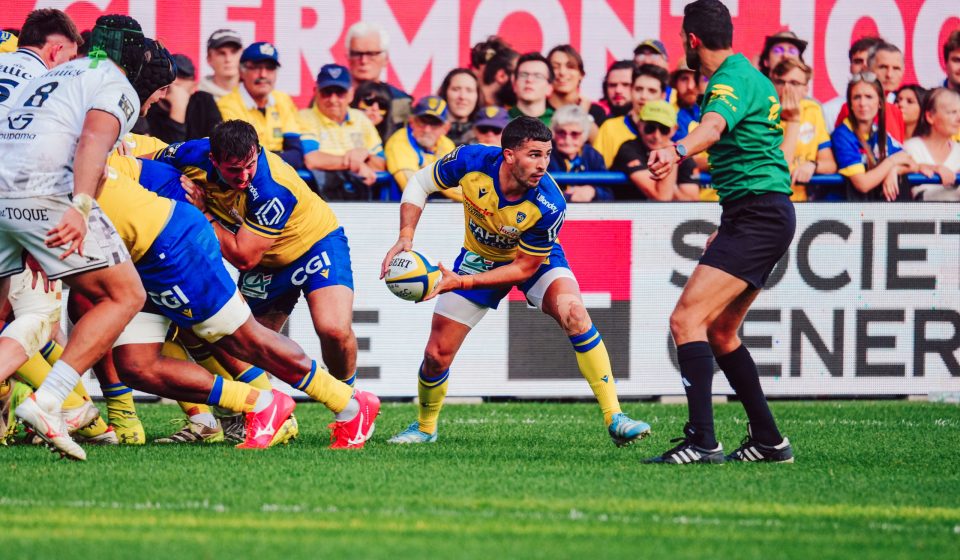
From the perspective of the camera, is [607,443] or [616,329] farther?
[616,329]

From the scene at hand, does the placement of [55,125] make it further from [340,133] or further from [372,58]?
[372,58]

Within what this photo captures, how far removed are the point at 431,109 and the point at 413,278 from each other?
4051 millimetres

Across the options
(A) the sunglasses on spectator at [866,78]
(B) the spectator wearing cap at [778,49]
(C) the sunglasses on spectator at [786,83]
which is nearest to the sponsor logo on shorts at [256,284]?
(C) the sunglasses on spectator at [786,83]

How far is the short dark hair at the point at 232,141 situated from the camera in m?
7.53

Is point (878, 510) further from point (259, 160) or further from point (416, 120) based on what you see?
point (416, 120)

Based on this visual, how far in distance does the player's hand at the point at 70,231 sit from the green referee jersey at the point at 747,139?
10.3 ft

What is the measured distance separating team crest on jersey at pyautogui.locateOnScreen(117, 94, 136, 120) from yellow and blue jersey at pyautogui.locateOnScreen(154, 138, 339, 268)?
1.48m

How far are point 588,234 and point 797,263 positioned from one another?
1.77 meters

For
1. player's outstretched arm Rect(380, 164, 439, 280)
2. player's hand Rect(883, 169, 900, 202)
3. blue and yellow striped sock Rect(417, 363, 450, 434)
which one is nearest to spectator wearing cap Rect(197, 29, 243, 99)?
player's outstretched arm Rect(380, 164, 439, 280)

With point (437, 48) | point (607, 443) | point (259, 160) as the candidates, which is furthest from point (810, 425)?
point (437, 48)

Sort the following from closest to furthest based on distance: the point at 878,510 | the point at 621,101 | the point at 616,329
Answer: the point at 878,510, the point at 616,329, the point at 621,101

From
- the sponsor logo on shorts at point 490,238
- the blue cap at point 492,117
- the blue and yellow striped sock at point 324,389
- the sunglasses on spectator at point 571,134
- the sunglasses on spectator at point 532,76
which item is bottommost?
the blue and yellow striped sock at point 324,389

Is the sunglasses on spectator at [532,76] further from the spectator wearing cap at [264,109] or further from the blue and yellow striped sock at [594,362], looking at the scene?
the blue and yellow striped sock at [594,362]

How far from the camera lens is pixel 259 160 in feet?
26.4
